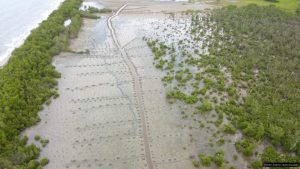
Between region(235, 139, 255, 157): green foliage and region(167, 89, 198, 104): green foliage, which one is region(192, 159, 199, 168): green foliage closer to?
region(235, 139, 255, 157): green foliage

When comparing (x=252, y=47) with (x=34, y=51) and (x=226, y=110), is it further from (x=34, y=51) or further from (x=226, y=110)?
(x=34, y=51)

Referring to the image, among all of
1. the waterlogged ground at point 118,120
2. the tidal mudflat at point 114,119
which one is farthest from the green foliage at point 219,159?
the tidal mudflat at point 114,119

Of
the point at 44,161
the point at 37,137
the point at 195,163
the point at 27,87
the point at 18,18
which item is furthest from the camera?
the point at 18,18

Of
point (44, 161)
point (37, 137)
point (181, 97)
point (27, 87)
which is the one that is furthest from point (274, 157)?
point (27, 87)

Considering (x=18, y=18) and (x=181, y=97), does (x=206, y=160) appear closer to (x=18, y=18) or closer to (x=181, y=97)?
(x=181, y=97)

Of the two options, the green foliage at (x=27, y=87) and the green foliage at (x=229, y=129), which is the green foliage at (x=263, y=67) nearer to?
the green foliage at (x=229, y=129)

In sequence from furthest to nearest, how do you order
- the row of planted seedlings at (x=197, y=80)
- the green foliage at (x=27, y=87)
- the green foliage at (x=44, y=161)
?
the row of planted seedlings at (x=197, y=80) → the green foliage at (x=27, y=87) → the green foliage at (x=44, y=161)
